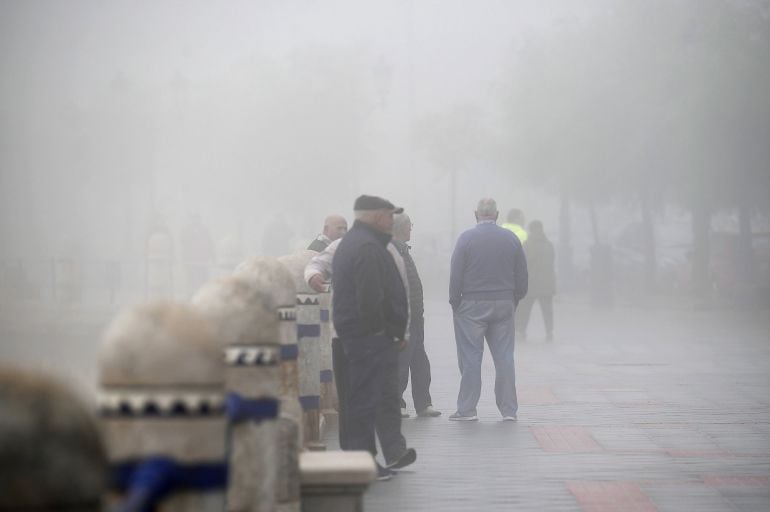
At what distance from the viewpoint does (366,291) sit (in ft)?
29.9

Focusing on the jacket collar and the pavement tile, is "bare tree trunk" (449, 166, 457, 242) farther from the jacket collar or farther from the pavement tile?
the pavement tile

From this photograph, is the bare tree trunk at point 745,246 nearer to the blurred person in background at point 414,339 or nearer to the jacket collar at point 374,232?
the blurred person in background at point 414,339

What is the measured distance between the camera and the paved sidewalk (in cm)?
864

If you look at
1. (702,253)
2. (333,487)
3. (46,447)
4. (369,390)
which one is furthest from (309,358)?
(702,253)

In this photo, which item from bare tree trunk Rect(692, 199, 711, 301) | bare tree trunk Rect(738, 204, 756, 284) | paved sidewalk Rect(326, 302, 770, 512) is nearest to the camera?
paved sidewalk Rect(326, 302, 770, 512)

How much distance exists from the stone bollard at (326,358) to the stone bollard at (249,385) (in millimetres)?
6654

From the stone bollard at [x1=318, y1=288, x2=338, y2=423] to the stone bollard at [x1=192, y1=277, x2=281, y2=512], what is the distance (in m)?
6.65

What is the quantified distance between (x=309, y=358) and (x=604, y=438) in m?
2.76

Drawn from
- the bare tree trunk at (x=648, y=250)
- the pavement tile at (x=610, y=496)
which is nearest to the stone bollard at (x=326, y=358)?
the pavement tile at (x=610, y=496)

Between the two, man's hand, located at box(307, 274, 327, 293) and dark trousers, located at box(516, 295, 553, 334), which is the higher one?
man's hand, located at box(307, 274, 327, 293)

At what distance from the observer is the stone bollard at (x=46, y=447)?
295 centimetres

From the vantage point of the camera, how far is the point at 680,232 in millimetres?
51344

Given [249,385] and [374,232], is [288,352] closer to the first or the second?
[249,385]

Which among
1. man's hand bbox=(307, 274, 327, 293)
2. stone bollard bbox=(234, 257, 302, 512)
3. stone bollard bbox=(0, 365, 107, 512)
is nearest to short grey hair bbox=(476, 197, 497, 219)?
man's hand bbox=(307, 274, 327, 293)
